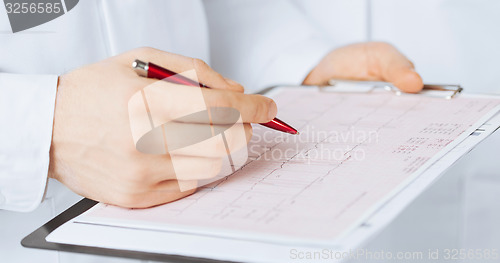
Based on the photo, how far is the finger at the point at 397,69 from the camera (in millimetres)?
762

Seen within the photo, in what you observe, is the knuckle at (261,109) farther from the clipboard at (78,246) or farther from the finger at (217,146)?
the clipboard at (78,246)

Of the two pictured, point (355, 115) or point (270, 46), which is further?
point (270, 46)

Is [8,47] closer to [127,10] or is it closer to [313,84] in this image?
[127,10]

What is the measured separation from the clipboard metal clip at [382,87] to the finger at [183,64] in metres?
0.35

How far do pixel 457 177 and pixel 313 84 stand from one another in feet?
1.32

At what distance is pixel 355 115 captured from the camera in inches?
27.1

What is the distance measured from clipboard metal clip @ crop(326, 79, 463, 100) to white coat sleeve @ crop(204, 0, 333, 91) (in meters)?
0.18

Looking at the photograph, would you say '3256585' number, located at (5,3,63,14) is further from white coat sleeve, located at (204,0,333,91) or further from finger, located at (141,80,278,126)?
white coat sleeve, located at (204,0,333,91)

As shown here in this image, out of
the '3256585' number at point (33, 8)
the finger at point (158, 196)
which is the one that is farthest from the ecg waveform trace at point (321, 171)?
the '3256585' number at point (33, 8)

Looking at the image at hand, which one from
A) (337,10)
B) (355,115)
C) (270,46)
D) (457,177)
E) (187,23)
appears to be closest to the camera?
(457,177)

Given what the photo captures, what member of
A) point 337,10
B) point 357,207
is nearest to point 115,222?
point 357,207

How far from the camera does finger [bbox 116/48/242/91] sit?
490 millimetres

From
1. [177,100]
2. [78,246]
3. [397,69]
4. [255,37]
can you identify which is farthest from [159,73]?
[255,37]

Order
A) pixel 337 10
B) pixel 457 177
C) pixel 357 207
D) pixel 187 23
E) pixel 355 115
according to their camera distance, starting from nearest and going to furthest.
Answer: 1. pixel 357 207
2. pixel 457 177
3. pixel 355 115
4. pixel 187 23
5. pixel 337 10
